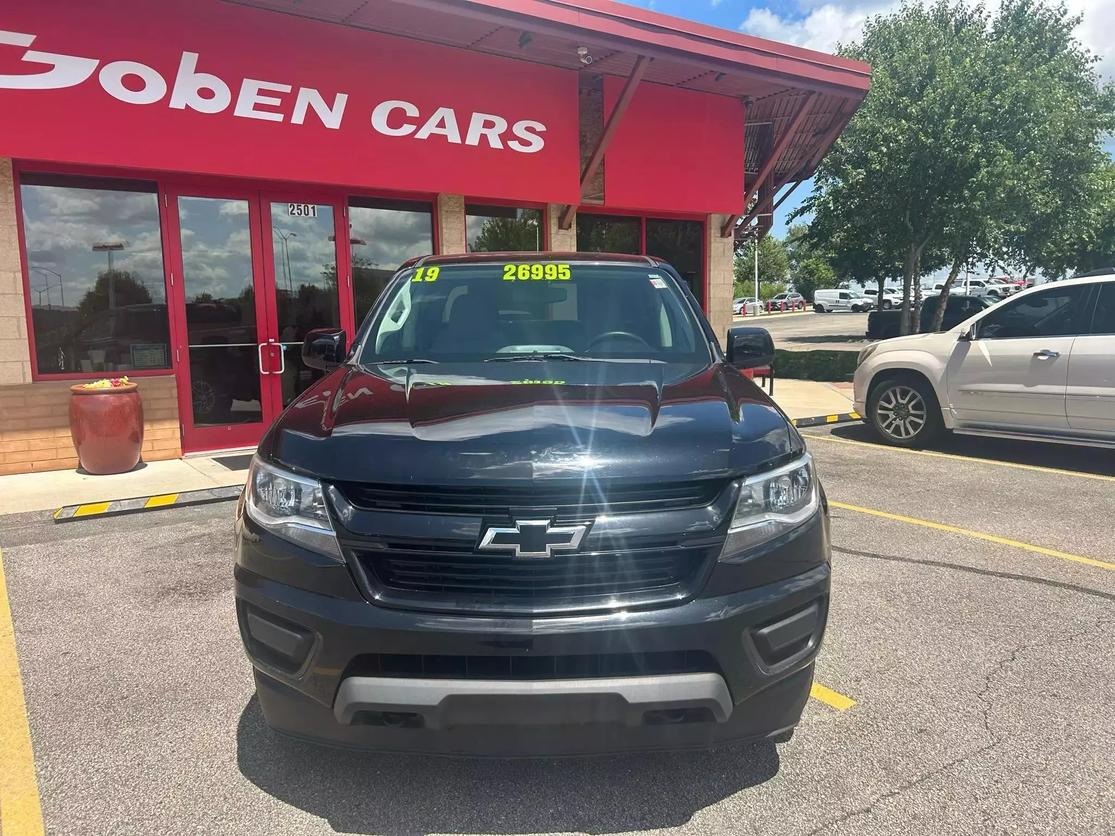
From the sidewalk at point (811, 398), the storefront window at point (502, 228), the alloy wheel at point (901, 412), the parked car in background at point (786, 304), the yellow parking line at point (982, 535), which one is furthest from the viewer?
the parked car in background at point (786, 304)

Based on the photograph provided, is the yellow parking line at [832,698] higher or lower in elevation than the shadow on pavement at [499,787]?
lower

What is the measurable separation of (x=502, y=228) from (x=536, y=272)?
23.0ft

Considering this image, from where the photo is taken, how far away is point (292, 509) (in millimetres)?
2246

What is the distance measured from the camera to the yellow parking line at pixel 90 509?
599 centimetres

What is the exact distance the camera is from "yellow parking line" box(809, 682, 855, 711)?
3010 millimetres

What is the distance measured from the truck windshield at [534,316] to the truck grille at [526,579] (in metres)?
1.32

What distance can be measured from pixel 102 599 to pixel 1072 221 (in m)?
23.5

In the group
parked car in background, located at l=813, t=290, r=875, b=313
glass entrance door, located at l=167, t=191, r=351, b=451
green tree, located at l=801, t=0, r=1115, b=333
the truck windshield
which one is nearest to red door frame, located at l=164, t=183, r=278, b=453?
glass entrance door, located at l=167, t=191, r=351, b=451

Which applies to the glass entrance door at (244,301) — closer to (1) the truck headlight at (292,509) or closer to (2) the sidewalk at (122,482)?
(2) the sidewalk at (122,482)

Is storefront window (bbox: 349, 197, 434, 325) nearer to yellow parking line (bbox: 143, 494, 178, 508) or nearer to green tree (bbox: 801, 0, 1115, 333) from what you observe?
yellow parking line (bbox: 143, 494, 178, 508)

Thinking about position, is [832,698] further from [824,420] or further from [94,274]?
[94,274]

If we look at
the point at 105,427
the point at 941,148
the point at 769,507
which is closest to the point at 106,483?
the point at 105,427

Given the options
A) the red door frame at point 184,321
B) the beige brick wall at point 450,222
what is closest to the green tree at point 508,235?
the beige brick wall at point 450,222

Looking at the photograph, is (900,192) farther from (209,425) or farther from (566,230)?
(209,425)
